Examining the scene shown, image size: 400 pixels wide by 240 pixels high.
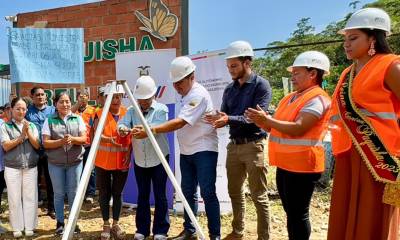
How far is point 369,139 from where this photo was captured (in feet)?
7.68

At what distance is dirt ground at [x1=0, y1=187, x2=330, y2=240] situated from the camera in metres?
4.80

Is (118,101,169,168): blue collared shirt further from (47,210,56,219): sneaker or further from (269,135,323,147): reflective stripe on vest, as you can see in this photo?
(47,210,56,219): sneaker

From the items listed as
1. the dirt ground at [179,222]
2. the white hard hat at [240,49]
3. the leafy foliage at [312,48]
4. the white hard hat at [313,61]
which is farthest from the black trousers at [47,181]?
the leafy foliage at [312,48]

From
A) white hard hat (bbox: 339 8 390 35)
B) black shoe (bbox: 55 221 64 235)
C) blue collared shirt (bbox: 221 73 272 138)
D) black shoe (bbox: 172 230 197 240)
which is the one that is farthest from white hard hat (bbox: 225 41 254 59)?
black shoe (bbox: 55 221 64 235)

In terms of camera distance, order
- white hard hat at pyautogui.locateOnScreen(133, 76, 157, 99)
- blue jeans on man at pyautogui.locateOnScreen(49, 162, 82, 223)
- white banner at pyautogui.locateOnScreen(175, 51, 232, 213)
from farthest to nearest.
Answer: white banner at pyautogui.locateOnScreen(175, 51, 232, 213), blue jeans on man at pyautogui.locateOnScreen(49, 162, 82, 223), white hard hat at pyautogui.locateOnScreen(133, 76, 157, 99)

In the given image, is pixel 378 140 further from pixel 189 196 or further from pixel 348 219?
pixel 189 196

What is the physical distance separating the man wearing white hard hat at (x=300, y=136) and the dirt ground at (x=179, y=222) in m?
1.56

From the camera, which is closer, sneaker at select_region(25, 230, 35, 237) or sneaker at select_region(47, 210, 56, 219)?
sneaker at select_region(25, 230, 35, 237)

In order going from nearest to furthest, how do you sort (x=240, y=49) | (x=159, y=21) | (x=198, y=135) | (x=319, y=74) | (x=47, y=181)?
(x=319, y=74) → (x=240, y=49) → (x=198, y=135) → (x=47, y=181) → (x=159, y=21)

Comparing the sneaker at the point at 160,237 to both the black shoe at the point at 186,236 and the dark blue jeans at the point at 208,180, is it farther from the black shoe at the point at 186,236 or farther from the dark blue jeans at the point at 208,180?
the dark blue jeans at the point at 208,180

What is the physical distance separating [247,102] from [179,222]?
7.23 feet

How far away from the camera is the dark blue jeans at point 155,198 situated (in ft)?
14.0

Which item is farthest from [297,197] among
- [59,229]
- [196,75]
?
[59,229]

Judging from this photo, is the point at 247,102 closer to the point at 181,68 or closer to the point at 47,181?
the point at 181,68
